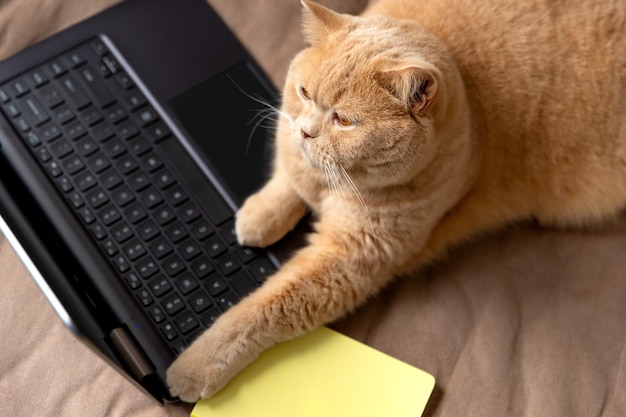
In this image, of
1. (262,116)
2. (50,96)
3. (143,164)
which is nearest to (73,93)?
(50,96)

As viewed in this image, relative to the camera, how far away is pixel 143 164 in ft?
3.09

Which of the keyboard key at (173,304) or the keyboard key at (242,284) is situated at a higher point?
the keyboard key at (173,304)

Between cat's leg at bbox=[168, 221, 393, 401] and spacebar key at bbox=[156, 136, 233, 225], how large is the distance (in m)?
0.13

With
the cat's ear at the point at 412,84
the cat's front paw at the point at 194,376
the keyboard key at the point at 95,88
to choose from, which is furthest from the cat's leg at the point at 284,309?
the keyboard key at the point at 95,88

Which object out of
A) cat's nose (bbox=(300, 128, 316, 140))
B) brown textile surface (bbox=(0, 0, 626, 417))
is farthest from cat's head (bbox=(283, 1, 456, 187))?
brown textile surface (bbox=(0, 0, 626, 417))

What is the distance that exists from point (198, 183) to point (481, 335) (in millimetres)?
485

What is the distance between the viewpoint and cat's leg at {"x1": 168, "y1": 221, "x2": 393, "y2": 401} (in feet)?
2.73

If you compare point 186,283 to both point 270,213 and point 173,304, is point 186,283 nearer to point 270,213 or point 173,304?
point 173,304

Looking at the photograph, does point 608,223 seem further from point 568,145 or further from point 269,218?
point 269,218

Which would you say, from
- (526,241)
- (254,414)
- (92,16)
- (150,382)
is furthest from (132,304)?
(526,241)

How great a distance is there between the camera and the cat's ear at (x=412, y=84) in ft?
2.32

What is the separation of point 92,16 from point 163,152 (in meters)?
0.29

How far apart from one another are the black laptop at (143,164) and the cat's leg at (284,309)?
31mm

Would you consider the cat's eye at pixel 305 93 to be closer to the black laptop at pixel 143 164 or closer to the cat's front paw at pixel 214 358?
the black laptop at pixel 143 164
